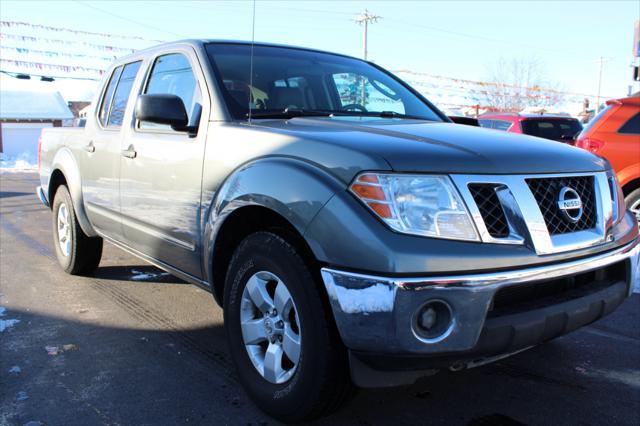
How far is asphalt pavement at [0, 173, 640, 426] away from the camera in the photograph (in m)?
2.65

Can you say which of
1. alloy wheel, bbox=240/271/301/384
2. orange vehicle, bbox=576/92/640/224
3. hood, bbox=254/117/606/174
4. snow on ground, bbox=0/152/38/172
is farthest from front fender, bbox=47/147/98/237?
snow on ground, bbox=0/152/38/172

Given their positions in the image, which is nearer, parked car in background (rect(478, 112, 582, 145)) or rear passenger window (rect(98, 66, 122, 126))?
rear passenger window (rect(98, 66, 122, 126))

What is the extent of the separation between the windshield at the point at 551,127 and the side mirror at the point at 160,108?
8.49 m

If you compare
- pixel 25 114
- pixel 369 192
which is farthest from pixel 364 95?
pixel 25 114

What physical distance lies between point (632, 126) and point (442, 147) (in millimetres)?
5165

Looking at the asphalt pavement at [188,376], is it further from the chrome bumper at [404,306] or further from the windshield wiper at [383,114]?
the windshield wiper at [383,114]

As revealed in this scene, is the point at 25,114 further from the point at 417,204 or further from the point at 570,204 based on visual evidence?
the point at 570,204

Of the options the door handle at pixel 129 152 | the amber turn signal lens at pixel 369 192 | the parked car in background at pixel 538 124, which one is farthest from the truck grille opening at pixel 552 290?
the parked car in background at pixel 538 124

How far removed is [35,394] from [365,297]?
190cm

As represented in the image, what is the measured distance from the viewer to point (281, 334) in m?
2.46

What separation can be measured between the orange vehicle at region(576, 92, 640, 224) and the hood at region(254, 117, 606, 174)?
3.93 meters

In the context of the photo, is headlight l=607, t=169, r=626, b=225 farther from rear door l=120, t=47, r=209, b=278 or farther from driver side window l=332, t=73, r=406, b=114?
rear door l=120, t=47, r=209, b=278

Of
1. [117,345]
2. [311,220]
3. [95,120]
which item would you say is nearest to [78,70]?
[95,120]

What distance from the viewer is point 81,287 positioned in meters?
4.73
